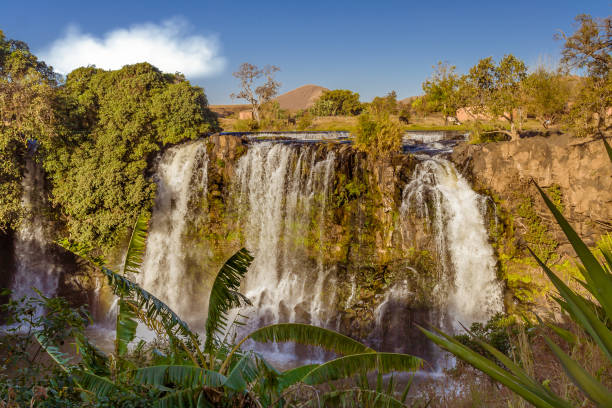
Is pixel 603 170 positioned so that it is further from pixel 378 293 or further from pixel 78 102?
pixel 78 102

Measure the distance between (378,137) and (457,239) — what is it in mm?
4577

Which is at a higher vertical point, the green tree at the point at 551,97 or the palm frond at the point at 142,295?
the green tree at the point at 551,97

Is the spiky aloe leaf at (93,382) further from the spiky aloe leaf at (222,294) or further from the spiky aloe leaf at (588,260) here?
the spiky aloe leaf at (588,260)

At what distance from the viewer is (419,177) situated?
47.5 ft

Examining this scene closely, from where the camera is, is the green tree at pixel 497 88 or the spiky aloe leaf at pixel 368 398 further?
the green tree at pixel 497 88

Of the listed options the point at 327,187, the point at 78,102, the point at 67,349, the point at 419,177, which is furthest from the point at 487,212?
the point at 78,102

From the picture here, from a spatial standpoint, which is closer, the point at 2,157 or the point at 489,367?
the point at 489,367

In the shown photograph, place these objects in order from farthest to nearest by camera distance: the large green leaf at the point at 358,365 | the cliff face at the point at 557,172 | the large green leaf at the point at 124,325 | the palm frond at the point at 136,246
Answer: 1. the cliff face at the point at 557,172
2. the palm frond at the point at 136,246
3. the large green leaf at the point at 124,325
4. the large green leaf at the point at 358,365

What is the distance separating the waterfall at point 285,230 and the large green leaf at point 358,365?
9363 millimetres

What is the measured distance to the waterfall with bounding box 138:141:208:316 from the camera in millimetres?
16219

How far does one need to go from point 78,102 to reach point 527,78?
1828cm

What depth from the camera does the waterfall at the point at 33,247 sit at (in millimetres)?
16734

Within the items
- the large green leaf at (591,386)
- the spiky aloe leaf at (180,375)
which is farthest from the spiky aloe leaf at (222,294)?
the large green leaf at (591,386)

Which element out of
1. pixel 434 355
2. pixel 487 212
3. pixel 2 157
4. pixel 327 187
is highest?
pixel 2 157
